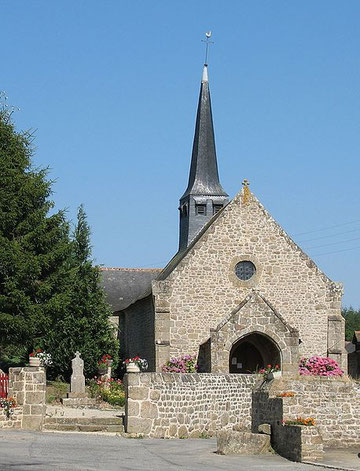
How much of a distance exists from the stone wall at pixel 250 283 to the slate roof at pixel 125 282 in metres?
11.0

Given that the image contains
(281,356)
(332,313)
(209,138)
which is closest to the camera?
(281,356)

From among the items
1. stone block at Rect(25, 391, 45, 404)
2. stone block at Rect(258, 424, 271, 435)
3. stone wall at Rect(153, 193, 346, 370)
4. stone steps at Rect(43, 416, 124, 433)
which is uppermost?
stone wall at Rect(153, 193, 346, 370)

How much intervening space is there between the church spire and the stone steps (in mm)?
16473

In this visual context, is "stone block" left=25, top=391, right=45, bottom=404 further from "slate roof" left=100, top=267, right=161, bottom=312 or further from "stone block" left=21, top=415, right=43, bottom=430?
"slate roof" left=100, top=267, right=161, bottom=312

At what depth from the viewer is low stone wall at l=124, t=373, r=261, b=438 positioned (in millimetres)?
19125

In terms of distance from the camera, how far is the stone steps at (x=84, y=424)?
765 inches

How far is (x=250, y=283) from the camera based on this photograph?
30266 mm

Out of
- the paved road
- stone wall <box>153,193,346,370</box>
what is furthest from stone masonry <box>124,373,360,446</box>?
stone wall <box>153,193,346,370</box>

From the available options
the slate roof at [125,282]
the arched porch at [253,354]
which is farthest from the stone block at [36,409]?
the slate roof at [125,282]

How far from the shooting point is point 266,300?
28531 mm

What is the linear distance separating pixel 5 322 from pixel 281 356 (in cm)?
920

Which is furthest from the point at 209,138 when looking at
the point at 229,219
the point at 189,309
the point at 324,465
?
the point at 324,465

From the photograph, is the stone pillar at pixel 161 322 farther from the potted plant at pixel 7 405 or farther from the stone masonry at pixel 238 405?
the potted plant at pixel 7 405

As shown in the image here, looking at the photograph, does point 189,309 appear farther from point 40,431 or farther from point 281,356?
point 40,431
